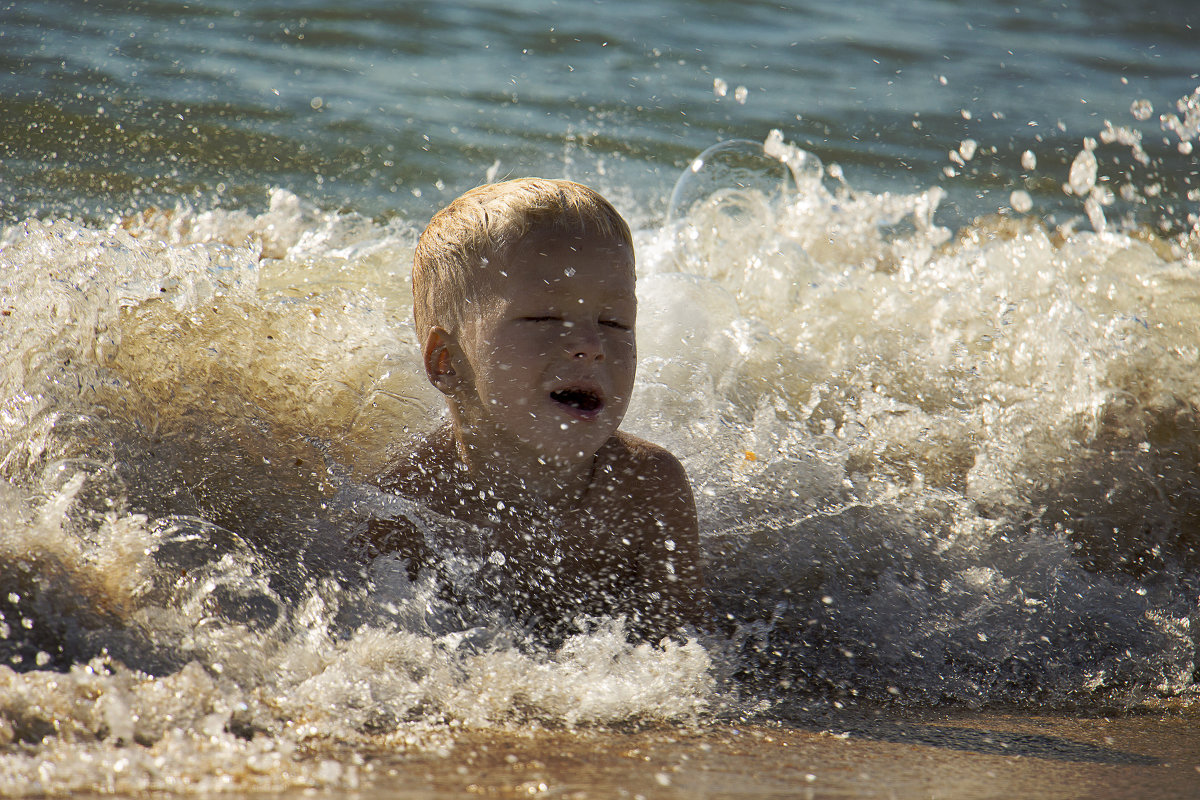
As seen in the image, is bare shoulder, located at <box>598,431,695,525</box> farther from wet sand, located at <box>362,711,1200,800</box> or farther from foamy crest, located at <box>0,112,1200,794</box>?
wet sand, located at <box>362,711,1200,800</box>

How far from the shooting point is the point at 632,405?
116 inches

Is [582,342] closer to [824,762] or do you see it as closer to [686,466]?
[686,466]

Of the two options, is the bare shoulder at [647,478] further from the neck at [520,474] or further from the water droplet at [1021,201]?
the water droplet at [1021,201]

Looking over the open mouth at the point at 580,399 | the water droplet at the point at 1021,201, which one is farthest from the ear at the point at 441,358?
the water droplet at the point at 1021,201

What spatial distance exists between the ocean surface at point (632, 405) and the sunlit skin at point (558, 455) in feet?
0.61

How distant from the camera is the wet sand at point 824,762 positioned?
4.20 feet

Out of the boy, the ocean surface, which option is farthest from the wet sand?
the boy

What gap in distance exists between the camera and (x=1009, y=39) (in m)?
6.99

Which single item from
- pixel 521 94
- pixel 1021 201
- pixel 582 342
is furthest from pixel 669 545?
pixel 521 94

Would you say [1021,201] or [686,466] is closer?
[686,466]

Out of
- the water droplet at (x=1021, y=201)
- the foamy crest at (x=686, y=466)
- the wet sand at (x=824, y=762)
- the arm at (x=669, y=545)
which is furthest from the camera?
the water droplet at (x=1021, y=201)

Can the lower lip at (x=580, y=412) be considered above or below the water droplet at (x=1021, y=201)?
below

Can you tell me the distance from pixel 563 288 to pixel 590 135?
3485mm

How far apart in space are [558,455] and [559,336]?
1.05 feet
